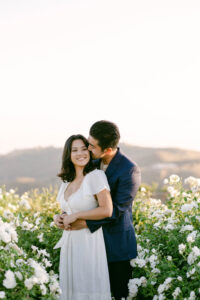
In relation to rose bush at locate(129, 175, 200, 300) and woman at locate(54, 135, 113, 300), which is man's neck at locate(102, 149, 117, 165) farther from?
rose bush at locate(129, 175, 200, 300)

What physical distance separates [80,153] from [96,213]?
556 millimetres

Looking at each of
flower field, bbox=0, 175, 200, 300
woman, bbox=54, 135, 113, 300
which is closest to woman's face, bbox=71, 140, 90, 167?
woman, bbox=54, 135, 113, 300

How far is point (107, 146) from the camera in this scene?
3.70 m

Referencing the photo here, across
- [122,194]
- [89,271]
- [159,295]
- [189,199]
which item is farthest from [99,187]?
[189,199]

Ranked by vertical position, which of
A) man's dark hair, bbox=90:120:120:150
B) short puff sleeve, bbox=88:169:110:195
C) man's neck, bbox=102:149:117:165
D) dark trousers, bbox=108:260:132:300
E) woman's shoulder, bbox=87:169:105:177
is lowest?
dark trousers, bbox=108:260:132:300

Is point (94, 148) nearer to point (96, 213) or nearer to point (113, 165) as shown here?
point (113, 165)

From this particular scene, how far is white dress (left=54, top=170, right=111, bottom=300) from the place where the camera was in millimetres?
3625

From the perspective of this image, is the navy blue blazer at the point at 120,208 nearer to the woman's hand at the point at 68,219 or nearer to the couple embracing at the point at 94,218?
the couple embracing at the point at 94,218

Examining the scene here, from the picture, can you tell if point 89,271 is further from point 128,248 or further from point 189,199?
point 189,199

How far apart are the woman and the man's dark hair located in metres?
0.14

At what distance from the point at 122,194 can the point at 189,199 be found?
6.36 feet

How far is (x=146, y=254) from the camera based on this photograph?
13.2 feet

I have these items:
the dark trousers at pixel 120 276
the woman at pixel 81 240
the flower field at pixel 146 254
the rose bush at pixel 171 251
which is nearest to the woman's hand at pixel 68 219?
the woman at pixel 81 240

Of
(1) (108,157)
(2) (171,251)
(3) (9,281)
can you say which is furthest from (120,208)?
(3) (9,281)
